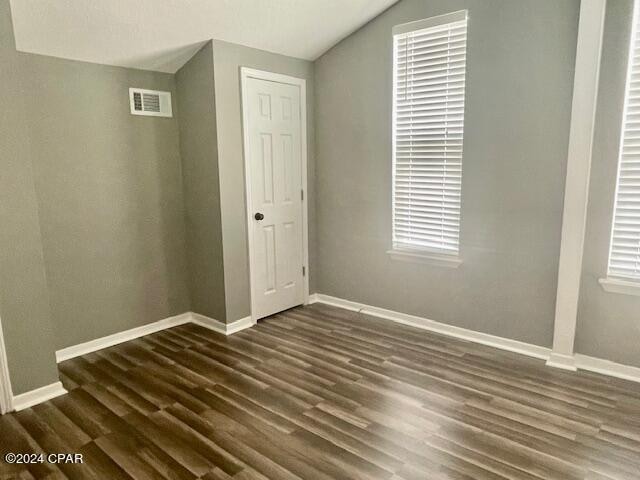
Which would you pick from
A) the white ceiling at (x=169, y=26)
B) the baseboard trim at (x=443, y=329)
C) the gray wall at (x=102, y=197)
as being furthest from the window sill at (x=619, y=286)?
the gray wall at (x=102, y=197)

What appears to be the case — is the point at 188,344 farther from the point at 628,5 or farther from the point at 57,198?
the point at 628,5

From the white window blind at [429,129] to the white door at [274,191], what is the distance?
0.98 meters

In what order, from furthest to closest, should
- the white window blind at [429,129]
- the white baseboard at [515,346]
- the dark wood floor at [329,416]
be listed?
the white window blind at [429,129] < the white baseboard at [515,346] < the dark wood floor at [329,416]

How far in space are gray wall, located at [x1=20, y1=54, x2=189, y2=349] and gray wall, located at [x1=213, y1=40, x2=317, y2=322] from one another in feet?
1.89

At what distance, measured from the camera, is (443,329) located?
363 centimetres

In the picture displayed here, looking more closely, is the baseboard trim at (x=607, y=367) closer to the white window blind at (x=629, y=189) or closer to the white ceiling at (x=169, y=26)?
the white window blind at (x=629, y=189)

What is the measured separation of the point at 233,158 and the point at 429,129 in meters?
1.65

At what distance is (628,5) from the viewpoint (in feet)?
8.51

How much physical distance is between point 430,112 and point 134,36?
7.57 feet

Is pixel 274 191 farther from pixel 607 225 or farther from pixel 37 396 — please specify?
pixel 607 225

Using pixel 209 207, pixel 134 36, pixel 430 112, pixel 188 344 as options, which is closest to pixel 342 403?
pixel 188 344

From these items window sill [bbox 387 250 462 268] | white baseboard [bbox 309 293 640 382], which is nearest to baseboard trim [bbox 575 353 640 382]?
white baseboard [bbox 309 293 640 382]

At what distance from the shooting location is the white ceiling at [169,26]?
8.71ft

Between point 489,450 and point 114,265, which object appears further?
point 114,265
